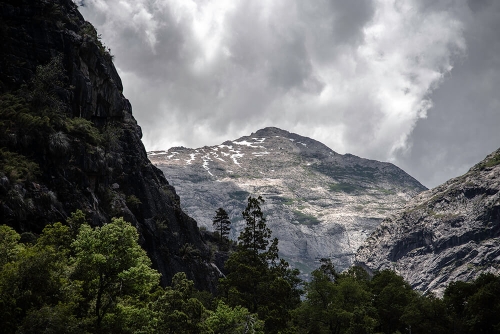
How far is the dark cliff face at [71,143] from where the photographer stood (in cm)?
6444

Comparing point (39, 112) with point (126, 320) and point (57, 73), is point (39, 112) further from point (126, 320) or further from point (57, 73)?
point (126, 320)

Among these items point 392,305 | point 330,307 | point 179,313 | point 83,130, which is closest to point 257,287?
point 330,307

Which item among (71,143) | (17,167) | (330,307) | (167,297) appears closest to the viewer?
(167,297)

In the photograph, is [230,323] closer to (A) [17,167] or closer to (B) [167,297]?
(B) [167,297]

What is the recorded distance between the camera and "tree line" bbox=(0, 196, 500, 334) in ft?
111

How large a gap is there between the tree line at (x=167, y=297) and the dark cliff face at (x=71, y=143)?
45.0 feet

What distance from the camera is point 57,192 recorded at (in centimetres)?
6788

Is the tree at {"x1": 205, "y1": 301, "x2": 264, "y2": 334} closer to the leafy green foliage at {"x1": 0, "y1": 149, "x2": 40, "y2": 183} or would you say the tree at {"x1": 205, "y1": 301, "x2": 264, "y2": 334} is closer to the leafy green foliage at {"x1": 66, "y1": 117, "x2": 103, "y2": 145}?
the leafy green foliage at {"x1": 0, "y1": 149, "x2": 40, "y2": 183}

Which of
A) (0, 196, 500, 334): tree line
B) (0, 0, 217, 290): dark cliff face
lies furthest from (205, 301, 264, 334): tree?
(0, 0, 217, 290): dark cliff face

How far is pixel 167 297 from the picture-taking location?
40656mm

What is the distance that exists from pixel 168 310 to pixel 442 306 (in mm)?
47509

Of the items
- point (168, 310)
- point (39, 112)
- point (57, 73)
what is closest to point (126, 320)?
point (168, 310)

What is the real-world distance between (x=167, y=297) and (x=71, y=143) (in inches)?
1780

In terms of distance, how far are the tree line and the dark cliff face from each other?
1372cm
